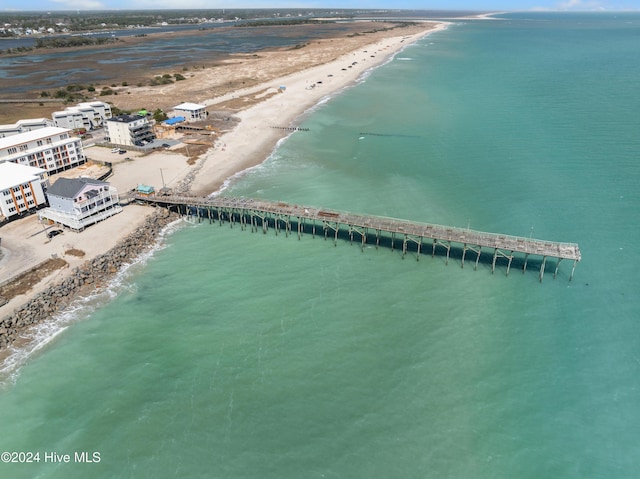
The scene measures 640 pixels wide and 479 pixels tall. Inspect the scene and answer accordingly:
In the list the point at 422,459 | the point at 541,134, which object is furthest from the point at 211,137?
the point at 422,459

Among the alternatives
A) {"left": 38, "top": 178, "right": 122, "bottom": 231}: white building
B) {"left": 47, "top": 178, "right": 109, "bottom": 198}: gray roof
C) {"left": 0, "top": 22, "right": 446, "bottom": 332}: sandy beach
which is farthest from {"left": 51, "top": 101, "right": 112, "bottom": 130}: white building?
{"left": 38, "top": 178, "right": 122, "bottom": 231}: white building

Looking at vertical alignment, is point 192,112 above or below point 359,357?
above

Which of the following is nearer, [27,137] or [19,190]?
[19,190]

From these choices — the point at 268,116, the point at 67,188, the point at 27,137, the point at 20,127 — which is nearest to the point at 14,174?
the point at 67,188

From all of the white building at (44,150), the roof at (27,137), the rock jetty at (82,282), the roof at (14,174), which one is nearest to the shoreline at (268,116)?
the rock jetty at (82,282)

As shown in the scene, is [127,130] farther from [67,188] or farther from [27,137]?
[67,188]
